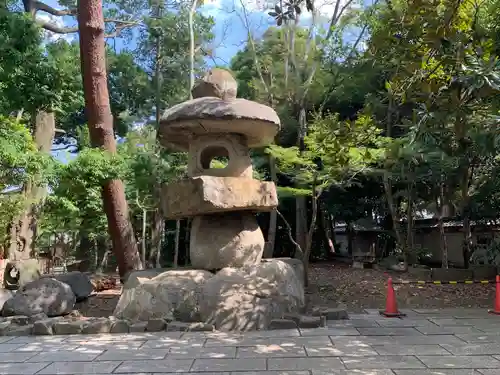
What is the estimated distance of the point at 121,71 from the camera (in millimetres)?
17219

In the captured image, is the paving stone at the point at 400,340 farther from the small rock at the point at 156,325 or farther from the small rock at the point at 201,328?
the small rock at the point at 156,325

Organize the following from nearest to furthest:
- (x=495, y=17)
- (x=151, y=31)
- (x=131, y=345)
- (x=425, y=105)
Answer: (x=425, y=105), (x=131, y=345), (x=495, y=17), (x=151, y=31)

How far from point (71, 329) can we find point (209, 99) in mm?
4153

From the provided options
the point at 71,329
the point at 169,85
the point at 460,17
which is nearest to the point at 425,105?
the point at 460,17

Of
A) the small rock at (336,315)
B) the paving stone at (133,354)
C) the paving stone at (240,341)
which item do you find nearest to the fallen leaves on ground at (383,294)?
the small rock at (336,315)

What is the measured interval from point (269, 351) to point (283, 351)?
0.16 metres

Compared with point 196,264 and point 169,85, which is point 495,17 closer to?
point 196,264

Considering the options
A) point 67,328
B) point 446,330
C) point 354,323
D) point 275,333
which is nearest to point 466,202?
point 446,330

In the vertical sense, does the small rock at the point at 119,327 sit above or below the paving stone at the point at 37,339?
above

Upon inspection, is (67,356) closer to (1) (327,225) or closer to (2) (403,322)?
(2) (403,322)

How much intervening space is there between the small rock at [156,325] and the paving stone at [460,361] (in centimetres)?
354

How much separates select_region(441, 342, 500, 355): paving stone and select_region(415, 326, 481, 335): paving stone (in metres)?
0.72

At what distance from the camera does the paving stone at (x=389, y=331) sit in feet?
20.4

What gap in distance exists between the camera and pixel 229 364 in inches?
192
